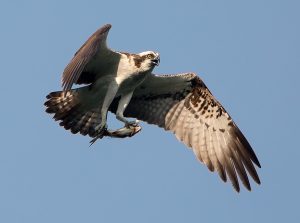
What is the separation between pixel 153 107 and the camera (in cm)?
1873

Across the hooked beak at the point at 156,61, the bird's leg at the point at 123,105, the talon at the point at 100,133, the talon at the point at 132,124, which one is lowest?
the talon at the point at 100,133

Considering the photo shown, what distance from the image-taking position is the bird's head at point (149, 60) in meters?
17.2

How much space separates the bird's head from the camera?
1717 centimetres

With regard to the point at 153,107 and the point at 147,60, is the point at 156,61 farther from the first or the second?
the point at 153,107

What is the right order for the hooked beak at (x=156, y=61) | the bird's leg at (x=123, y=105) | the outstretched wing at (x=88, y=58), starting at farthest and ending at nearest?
the bird's leg at (x=123, y=105) < the hooked beak at (x=156, y=61) < the outstretched wing at (x=88, y=58)

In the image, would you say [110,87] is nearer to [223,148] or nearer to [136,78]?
[136,78]

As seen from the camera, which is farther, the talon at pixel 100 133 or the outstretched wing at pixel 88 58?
the talon at pixel 100 133

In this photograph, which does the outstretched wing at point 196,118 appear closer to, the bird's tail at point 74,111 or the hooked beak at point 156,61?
the hooked beak at point 156,61

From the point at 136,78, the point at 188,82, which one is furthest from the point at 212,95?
the point at 136,78

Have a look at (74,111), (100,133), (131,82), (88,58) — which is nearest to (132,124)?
(100,133)

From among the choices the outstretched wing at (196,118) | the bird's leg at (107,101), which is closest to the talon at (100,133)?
the bird's leg at (107,101)

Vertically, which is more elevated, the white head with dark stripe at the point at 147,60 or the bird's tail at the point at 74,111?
the white head with dark stripe at the point at 147,60

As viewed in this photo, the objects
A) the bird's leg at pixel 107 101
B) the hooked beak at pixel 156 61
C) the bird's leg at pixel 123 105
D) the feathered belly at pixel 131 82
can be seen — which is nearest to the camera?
the hooked beak at pixel 156 61

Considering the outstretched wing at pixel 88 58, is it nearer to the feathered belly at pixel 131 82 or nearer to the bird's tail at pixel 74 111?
the bird's tail at pixel 74 111
